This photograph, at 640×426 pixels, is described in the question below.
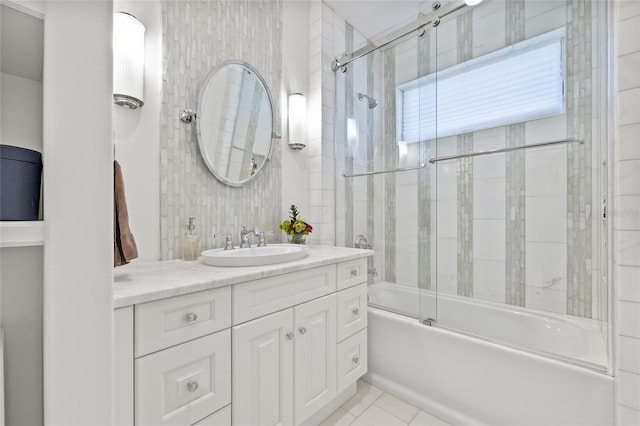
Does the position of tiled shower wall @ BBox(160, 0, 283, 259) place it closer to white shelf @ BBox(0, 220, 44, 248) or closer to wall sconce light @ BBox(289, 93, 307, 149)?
wall sconce light @ BBox(289, 93, 307, 149)

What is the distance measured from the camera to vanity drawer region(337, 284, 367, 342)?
4.97 ft

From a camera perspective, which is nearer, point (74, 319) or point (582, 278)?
point (74, 319)

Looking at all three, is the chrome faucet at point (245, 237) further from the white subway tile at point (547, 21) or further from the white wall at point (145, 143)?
the white subway tile at point (547, 21)

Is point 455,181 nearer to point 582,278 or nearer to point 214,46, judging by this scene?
point 582,278

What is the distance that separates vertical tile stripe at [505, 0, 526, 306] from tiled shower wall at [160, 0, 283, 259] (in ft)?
5.48

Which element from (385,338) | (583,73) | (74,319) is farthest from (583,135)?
(74,319)

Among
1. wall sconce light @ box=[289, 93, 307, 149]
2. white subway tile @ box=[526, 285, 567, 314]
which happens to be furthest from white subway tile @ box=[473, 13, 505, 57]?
white subway tile @ box=[526, 285, 567, 314]

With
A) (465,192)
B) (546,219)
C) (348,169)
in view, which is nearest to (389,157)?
(348,169)

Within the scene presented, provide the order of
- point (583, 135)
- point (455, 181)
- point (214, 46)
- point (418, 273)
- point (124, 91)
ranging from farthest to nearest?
point (455, 181) → point (418, 273) → point (583, 135) → point (214, 46) → point (124, 91)

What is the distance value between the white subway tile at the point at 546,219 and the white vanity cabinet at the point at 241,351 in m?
1.32

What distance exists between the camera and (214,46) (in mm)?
1559

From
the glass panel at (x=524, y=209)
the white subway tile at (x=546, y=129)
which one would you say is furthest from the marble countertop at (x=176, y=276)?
the white subway tile at (x=546, y=129)

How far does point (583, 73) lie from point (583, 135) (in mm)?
375

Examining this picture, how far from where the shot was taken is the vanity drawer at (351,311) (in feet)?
4.97
